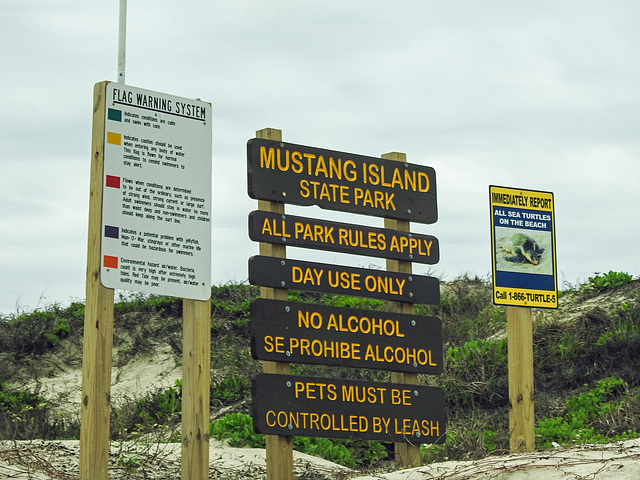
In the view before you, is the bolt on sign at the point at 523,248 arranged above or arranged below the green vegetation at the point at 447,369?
above

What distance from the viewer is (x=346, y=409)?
8523 mm

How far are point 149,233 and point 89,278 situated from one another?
583 millimetres

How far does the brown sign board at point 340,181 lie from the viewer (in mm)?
8523

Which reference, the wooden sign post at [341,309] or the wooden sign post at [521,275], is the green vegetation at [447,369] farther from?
the wooden sign post at [341,309]

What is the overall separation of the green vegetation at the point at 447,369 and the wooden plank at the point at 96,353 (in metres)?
1.42

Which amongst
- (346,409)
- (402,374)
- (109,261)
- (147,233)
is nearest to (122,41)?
(147,233)

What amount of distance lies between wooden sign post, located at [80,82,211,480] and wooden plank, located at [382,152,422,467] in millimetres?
2353

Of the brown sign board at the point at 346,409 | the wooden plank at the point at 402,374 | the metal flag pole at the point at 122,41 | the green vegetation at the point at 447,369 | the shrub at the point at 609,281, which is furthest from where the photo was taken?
the shrub at the point at 609,281

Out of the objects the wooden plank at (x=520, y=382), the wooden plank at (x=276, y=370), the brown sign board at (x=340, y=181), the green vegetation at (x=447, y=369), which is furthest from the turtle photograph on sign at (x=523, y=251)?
the wooden plank at (x=276, y=370)

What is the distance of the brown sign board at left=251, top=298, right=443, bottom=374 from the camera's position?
26.9ft

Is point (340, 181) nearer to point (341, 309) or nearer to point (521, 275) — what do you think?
point (341, 309)

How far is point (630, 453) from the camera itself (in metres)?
6.60

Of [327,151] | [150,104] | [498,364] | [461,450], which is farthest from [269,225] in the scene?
[498,364]

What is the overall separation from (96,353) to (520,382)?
4292mm
